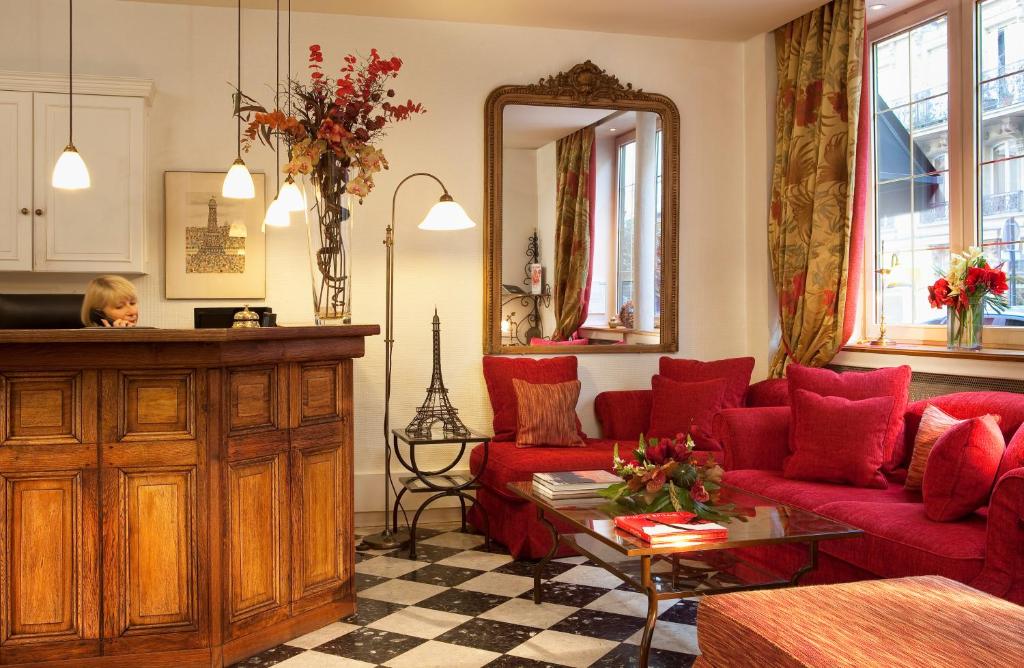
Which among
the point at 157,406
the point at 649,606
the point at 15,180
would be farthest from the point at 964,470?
the point at 15,180

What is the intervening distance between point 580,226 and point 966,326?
2.16 m

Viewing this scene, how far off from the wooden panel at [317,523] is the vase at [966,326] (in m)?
2.79

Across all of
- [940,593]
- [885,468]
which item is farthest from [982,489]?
[940,593]

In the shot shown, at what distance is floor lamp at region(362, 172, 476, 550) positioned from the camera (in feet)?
15.1

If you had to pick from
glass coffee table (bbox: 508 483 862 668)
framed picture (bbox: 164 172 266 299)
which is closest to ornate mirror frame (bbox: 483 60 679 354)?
framed picture (bbox: 164 172 266 299)

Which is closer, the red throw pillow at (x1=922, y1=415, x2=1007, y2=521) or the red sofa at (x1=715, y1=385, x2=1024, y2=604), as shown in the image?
the red sofa at (x1=715, y1=385, x2=1024, y2=604)

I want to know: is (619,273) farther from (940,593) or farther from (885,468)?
(940,593)

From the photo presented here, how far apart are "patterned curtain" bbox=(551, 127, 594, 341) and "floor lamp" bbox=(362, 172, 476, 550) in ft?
2.35

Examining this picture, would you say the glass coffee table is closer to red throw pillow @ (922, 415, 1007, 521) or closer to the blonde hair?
red throw pillow @ (922, 415, 1007, 521)

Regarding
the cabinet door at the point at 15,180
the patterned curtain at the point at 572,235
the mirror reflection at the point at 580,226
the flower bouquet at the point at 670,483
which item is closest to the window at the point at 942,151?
the mirror reflection at the point at 580,226

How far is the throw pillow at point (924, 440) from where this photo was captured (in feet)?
11.6

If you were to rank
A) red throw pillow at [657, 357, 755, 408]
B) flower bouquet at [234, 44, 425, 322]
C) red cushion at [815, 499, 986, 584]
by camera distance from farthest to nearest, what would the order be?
red throw pillow at [657, 357, 755, 408] < flower bouquet at [234, 44, 425, 322] < red cushion at [815, 499, 986, 584]

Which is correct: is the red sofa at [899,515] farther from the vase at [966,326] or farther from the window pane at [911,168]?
the window pane at [911,168]

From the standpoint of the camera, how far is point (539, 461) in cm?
445
